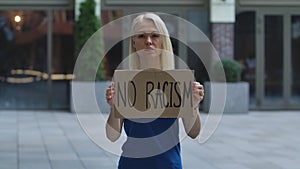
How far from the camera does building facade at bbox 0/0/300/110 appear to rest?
16359mm

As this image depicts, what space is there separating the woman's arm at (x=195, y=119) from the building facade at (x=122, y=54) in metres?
12.9

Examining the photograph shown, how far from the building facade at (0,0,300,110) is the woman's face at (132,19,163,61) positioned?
1295 centimetres

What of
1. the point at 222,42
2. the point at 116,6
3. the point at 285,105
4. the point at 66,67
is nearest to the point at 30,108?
the point at 66,67

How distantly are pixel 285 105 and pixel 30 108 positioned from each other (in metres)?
7.39

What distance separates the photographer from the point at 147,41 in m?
2.70

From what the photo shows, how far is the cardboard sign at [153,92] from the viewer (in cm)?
268

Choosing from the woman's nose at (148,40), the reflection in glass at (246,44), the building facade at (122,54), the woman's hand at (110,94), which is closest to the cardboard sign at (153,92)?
the woman's hand at (110,94)

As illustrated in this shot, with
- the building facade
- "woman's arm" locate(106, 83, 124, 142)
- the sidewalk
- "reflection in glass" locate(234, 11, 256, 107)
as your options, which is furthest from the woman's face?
"reflection in glass" locate(234, 11, 256, 107)

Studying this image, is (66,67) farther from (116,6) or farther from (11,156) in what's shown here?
(11,156)

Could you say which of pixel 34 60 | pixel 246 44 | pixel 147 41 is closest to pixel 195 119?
pixel 147 41

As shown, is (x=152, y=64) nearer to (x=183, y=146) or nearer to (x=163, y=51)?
(x=163, y=51)

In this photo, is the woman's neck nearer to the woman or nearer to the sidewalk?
the woman

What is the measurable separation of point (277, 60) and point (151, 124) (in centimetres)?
1490

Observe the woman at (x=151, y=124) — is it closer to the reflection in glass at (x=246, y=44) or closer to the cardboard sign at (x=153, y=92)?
the cardboard sign at (x=153, y=92)
